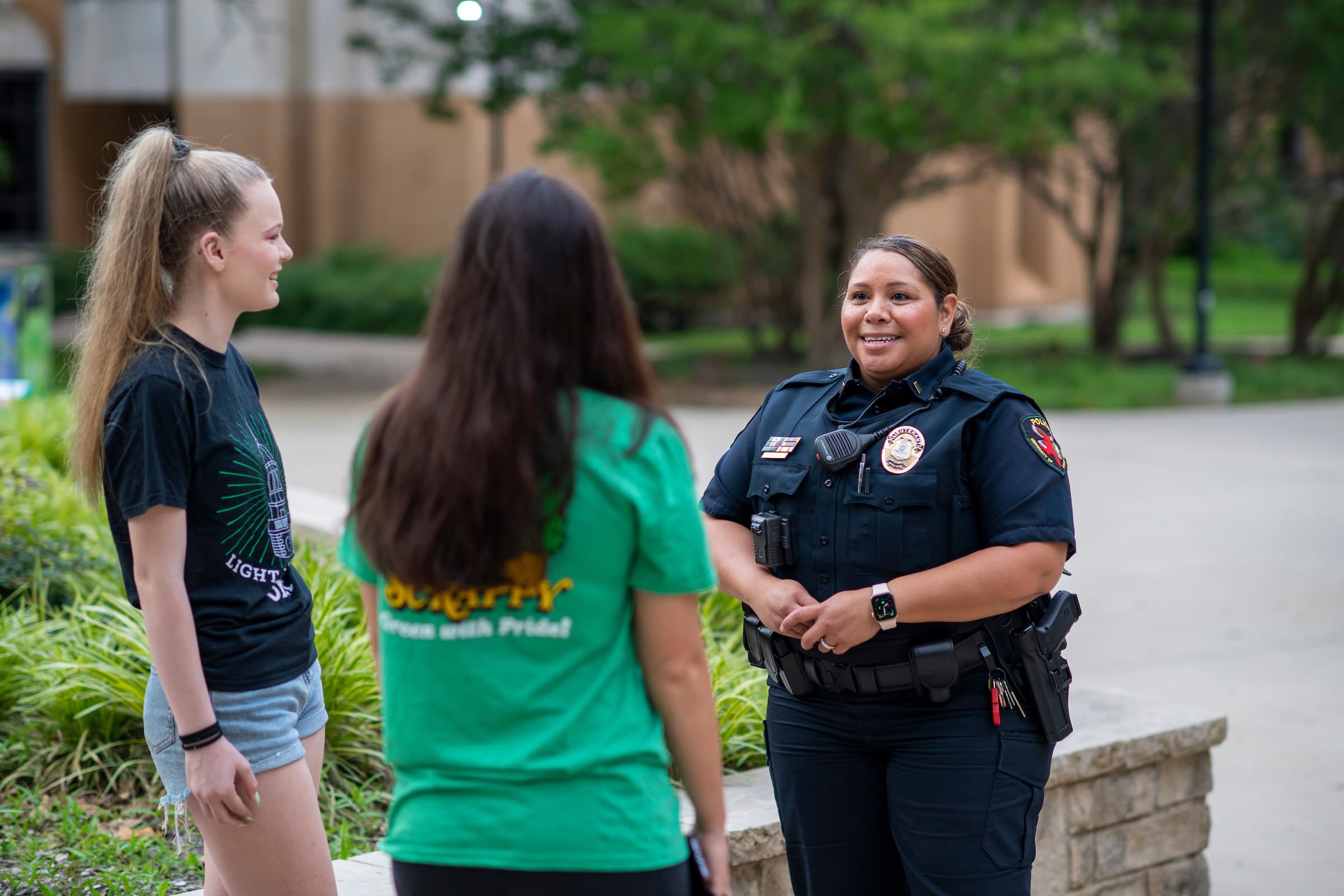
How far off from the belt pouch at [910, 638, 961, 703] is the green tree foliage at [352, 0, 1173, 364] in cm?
1251

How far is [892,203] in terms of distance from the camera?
1897 cm

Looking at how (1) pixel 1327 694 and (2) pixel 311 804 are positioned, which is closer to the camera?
(2) pixel 311 804

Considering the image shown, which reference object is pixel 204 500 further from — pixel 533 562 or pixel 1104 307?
pixel 1104 307

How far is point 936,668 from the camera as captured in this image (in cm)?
275

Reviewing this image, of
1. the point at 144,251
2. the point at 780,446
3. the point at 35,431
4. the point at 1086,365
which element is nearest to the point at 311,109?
the point at 1086,365

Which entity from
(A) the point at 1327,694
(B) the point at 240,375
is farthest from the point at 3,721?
(A) the point at 1327,694

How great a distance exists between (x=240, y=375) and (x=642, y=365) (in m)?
1.00

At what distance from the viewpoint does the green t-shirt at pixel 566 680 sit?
76.7 inches

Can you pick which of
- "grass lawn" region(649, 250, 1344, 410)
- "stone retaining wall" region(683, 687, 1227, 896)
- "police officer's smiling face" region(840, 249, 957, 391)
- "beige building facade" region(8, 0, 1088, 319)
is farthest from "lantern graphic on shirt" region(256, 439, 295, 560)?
"beige building facade" region(8, 0, 1088, 319)

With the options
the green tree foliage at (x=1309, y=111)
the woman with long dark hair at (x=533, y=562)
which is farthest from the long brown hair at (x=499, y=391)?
the green tree foliage at (x=1309, y=111)

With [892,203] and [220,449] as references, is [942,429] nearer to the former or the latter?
[220,449]

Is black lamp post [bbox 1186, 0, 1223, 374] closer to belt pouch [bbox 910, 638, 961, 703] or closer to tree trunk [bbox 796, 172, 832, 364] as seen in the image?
tree trunk [bbox 796, 172, 832, 364]

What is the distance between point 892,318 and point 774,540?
0.53 metres

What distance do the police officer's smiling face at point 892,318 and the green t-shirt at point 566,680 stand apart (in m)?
1.10
